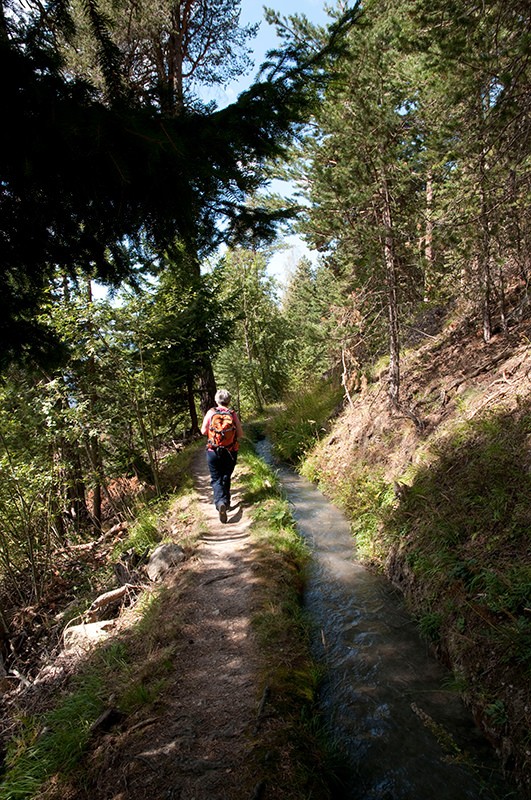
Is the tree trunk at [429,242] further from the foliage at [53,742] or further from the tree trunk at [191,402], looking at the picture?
the tree trunk at [191,402]

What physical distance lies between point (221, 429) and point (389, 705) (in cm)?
419

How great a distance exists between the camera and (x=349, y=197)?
7.29 m

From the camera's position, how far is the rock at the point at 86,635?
15.5 feet

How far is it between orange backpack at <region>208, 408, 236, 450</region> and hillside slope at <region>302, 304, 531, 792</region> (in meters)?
2.71

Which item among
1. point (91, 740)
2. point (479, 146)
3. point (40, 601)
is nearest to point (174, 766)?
point (91, 740)

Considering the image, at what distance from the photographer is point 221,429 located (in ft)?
21.6

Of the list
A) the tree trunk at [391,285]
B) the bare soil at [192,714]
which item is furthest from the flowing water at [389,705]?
the tree trunk at [391,285]

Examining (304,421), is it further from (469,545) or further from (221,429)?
(469,545)

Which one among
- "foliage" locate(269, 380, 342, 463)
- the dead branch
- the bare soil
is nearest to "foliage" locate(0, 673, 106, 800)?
the bare soil

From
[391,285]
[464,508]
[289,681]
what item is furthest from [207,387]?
[289,681]

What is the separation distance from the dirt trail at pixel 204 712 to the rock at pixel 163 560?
492 millimetres

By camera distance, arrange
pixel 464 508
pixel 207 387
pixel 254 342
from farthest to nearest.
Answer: pixel 254 342 < pixel 207 387 < pixel 464 508

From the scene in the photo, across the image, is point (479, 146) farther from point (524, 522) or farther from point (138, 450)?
point (138, 450)

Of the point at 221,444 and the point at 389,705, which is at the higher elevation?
the point at 221,444
